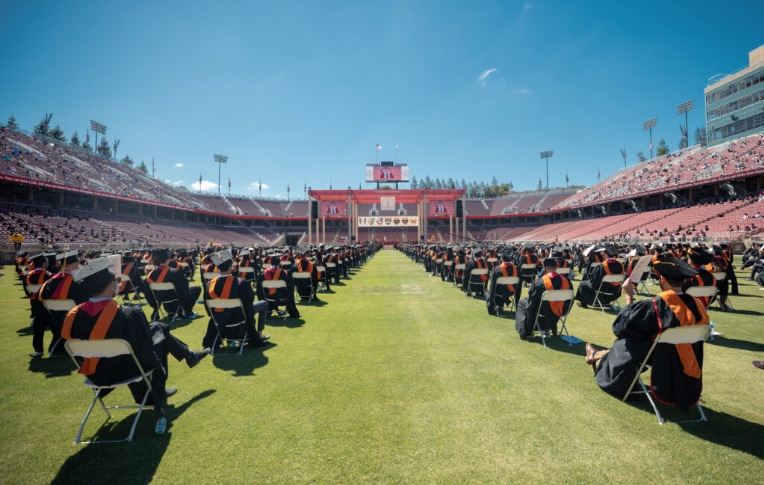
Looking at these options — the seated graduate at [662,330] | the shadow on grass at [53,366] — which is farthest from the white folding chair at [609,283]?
the shadow on grass at [53,366]

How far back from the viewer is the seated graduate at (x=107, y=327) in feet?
10.8

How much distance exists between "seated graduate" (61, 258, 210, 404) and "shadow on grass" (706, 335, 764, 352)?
27.9 feet

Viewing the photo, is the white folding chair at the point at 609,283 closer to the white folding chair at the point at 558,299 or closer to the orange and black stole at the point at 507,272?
the orange and black stole at the point at 507,272

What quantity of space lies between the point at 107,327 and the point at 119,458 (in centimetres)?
117

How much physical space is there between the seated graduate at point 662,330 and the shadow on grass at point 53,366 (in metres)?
7.36

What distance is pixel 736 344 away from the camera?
19.1 feet

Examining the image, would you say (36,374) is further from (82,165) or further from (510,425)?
(82,165)

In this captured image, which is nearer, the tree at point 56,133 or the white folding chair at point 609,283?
the white folding chair at point 609,283

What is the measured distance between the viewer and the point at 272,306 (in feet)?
28.3

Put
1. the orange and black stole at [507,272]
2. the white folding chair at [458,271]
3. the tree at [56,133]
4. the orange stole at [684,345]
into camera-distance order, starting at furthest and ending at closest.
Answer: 1. the tree at [56,133]
2. the white folding chair at [458,271]
3. the orange and black stole at [507,272]
4. the orange stole at [684,345]

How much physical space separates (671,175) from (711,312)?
5111 cm

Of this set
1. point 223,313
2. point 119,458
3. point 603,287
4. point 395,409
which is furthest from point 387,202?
point 119,458

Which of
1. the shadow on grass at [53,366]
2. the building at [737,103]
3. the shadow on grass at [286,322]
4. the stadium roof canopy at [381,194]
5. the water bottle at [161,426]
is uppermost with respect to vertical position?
the building at [737,103]

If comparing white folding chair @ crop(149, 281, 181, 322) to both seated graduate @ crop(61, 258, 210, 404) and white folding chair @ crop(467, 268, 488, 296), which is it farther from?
white folding chair @ crop(467, 268, 488, 296)
